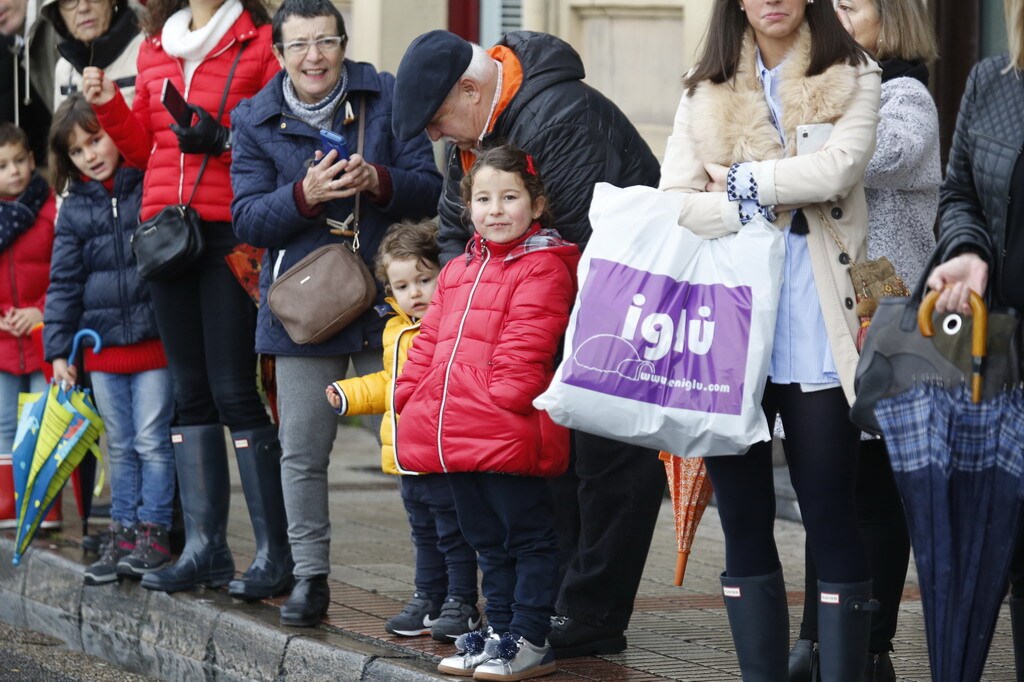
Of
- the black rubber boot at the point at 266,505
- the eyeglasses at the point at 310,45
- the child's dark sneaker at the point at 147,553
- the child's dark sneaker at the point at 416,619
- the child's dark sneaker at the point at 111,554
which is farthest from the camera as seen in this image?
the child's dark sneaker at the point at 111,554

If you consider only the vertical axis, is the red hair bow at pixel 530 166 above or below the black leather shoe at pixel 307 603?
A: above

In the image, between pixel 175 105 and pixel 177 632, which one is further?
pixel 177 632

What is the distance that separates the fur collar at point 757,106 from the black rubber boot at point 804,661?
1.42 m

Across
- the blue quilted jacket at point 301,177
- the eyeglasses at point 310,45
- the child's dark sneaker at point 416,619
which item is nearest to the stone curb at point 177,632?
the child's dark sneaker at point 416,619

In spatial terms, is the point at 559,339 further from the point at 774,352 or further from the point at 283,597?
the point at 283,597

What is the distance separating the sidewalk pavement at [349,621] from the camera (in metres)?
5.18

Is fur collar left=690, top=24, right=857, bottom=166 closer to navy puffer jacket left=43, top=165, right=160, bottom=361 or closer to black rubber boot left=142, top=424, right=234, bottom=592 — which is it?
black rubber boot left=142, top=424, right=234, bottom=592

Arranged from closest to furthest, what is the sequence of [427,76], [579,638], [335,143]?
[427,76] < [579,638] < [335,143]

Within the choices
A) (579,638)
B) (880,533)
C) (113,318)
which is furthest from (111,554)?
(880,533)

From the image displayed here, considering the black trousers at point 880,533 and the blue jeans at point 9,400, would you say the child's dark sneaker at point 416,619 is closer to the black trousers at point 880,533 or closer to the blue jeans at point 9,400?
the black trousers at point 880,533

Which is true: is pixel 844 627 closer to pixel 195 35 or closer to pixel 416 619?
pixel 416 619

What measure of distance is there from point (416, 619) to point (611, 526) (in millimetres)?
754

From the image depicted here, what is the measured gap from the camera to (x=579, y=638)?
203 inches

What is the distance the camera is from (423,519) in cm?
555
